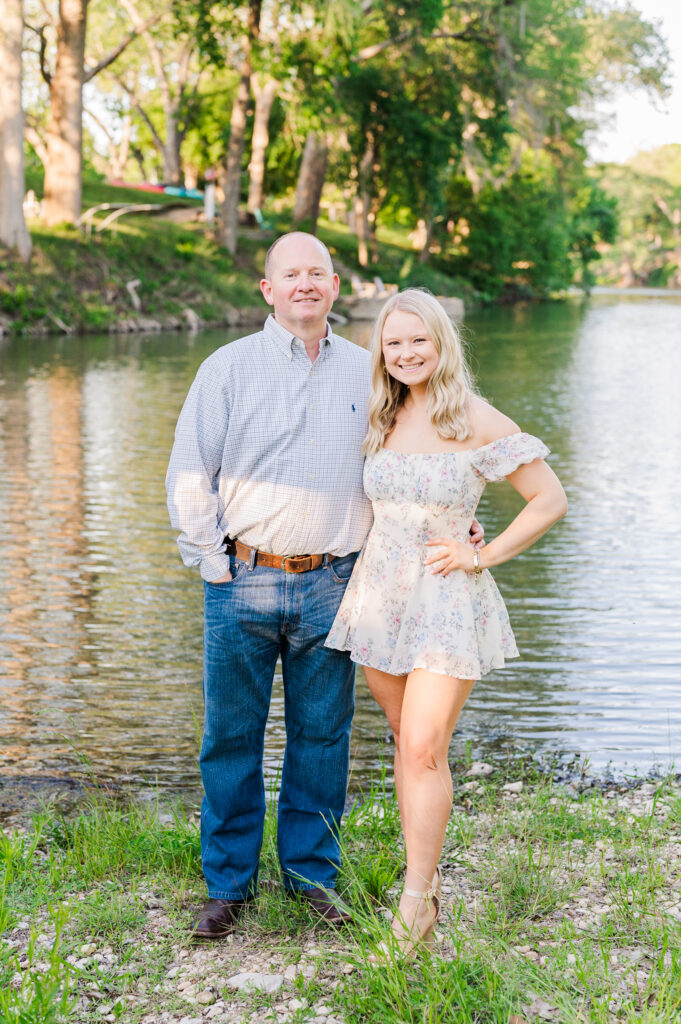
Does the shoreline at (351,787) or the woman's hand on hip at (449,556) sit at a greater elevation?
the woman's hand on hip at (449,556)

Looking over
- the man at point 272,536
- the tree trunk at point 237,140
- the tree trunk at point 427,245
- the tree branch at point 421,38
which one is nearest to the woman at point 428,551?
the man at point 272,536

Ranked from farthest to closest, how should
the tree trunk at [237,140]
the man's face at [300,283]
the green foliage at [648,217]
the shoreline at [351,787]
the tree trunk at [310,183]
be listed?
the green foliage at [648,217] < the tree trunk at [310,183] < the tree trunk at [237,140] < the shoreline at [351,787] < the man's face at [300,283]

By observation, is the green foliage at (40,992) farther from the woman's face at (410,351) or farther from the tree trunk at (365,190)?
the tree trunk at (365,190)

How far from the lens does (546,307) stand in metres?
51.5

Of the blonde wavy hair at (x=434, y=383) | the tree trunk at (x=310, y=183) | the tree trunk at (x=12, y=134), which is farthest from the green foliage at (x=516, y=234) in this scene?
the blonde wavy hair at (x=434, y=383)

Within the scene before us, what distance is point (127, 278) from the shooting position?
29.1 m

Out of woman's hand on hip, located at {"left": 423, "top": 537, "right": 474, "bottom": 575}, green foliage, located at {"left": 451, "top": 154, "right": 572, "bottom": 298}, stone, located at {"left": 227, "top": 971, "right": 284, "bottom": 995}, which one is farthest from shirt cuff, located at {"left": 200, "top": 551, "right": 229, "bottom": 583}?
Result: green foliage, located at {"left": 451, "top": 154, "right": 572, "bottom": 298}

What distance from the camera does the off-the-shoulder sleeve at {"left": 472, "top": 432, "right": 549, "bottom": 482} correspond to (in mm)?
3500

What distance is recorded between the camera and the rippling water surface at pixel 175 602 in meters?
5.93

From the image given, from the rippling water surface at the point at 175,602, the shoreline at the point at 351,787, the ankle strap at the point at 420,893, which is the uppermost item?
the ankle strap at the point at 420,893

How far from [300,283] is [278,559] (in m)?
0.89

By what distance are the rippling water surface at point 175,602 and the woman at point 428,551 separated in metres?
0.68

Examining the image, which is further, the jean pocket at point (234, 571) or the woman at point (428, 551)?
the jean pocket at point (234, 571)

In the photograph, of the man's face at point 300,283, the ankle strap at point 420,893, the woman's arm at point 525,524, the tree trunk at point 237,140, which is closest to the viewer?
the ankle strap at point 420,893
